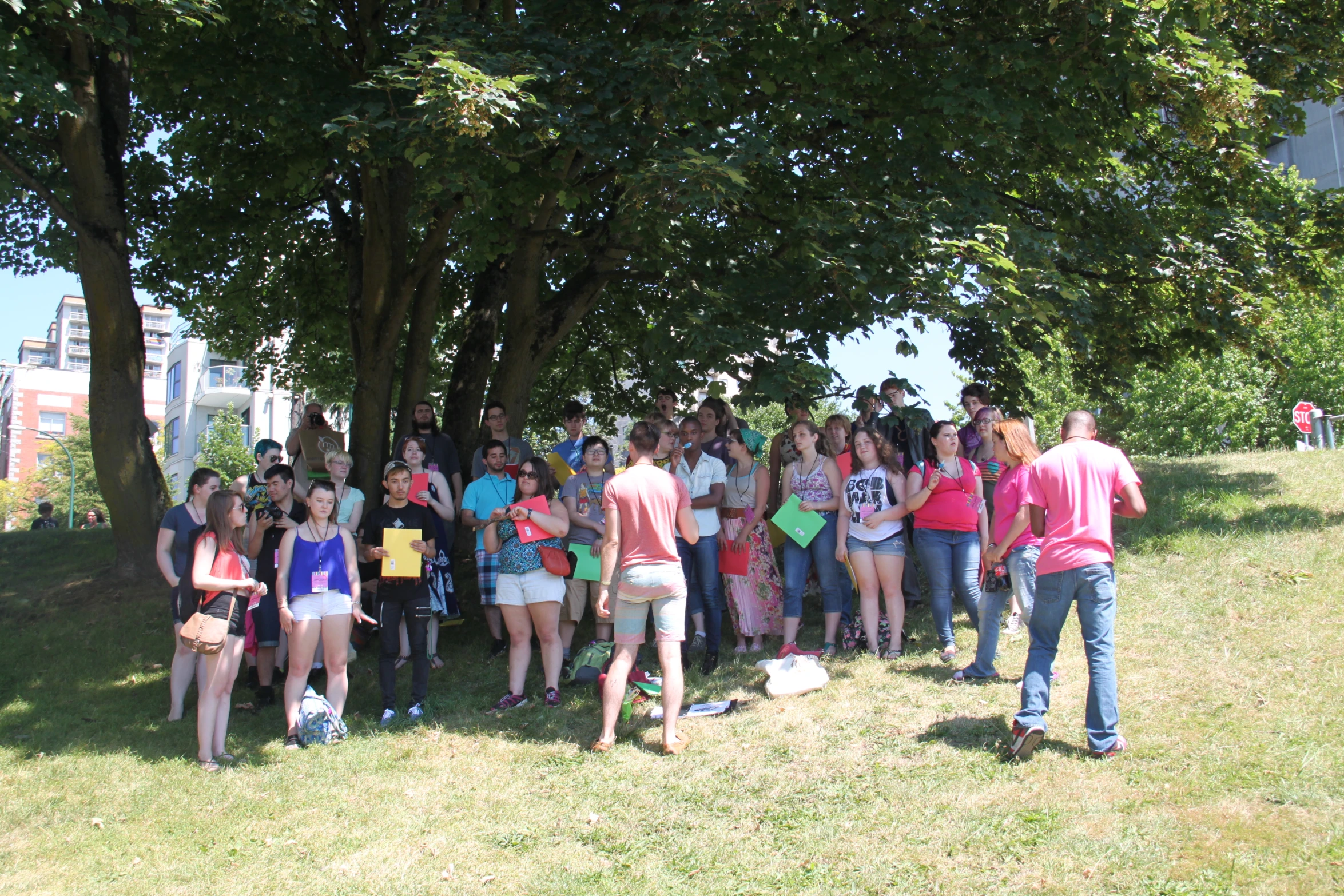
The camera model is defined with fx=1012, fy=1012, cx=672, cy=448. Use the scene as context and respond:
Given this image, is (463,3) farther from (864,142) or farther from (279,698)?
(279,698)

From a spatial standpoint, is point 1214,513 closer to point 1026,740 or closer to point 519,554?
point 1026,740

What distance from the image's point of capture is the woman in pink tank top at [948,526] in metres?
7.45

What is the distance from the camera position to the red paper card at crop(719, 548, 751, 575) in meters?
8.23

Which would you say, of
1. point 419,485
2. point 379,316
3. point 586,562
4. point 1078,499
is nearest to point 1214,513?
point 1078,499

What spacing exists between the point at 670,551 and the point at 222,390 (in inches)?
2423

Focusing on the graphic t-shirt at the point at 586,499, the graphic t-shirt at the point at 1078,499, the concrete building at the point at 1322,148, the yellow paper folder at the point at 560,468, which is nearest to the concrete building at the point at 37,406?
the concrete building at the point at 1322,148

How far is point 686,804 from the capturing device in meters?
5.41

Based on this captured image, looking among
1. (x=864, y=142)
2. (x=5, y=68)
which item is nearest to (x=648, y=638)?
(x=864, y=142)

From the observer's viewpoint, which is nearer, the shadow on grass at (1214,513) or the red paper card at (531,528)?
the red paper card at (531,528)

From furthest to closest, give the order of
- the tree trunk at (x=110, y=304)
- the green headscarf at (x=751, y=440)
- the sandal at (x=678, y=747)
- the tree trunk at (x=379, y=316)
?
1. the tree trunk at (x=379, y=316)
2. the tree trunk at (x=110, y=304)
3. the green headscarf at (x=751, y=440)
4. the sandal at (x=678, y=747)

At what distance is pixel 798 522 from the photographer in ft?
25.8

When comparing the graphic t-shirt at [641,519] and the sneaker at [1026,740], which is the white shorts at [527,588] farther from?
the sneaker at [1026,740]

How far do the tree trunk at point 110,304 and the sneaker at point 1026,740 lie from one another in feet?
29.1

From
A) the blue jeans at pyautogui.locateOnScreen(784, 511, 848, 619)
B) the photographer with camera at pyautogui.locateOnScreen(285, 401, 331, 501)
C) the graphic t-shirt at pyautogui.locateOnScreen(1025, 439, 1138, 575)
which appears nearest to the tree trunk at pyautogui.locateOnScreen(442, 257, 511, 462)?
the photographer with camera at pyautogui.locateOnScreen(285, 401, 331, 501)
